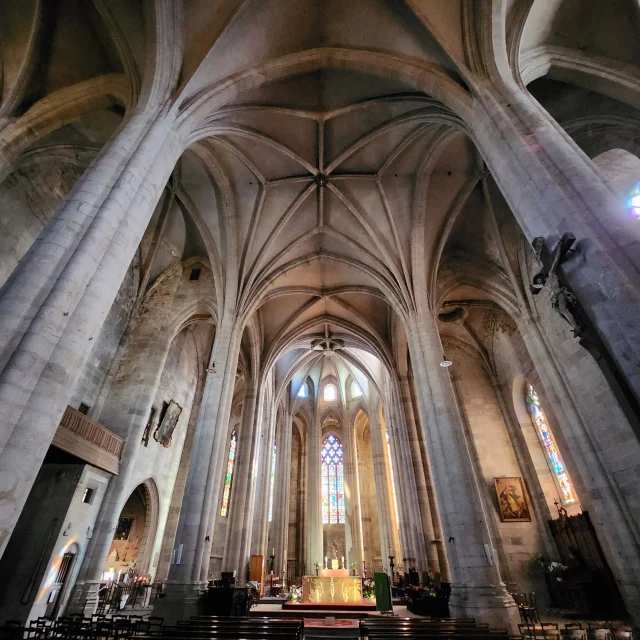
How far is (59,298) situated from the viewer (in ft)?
14.5

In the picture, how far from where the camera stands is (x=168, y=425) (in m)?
15.9

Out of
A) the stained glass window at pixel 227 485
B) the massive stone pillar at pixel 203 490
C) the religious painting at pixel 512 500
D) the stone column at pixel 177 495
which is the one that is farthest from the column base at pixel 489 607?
the stained glass window at pixel 227 485

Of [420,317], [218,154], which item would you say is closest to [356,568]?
[420,317]

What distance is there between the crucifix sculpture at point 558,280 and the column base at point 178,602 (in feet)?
32.8

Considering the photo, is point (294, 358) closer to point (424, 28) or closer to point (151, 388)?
point (151, 388)

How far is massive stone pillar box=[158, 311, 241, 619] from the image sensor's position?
8.96m

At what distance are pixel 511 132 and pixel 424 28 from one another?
4.68 meters

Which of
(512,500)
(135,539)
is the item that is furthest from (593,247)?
(135,539)

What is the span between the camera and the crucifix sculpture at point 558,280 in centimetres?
455

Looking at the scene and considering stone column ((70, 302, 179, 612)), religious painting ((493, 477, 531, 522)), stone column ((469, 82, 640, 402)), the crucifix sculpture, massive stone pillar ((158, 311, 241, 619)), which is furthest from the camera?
religious painting ((493, 477, 531, 522))

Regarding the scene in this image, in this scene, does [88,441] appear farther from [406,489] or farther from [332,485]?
[332,485]

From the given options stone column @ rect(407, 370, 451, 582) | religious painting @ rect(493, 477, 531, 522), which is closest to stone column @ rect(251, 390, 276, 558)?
stone column @ rect(407, 370, 451, 582)

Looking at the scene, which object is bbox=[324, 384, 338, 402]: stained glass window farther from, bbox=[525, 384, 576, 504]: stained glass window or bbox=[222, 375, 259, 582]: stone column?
bbox=[525, 384, 576, 504]: stained glass window

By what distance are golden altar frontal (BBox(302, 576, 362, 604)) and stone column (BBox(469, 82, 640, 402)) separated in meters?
13.5
